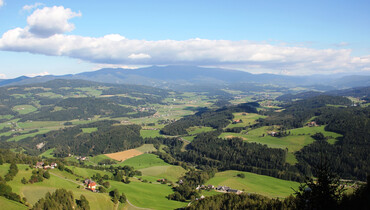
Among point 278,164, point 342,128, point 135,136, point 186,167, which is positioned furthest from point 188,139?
point 342,128

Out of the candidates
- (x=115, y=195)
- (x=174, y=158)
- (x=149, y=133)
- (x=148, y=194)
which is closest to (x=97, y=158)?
(x=174, y=158)

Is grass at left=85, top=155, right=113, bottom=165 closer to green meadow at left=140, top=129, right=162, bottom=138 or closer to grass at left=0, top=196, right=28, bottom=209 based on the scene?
green meadow at left=140, top=129, right=162, bottom=138

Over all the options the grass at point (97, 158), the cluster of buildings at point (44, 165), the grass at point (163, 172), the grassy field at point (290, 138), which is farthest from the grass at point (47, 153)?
the grassy field at point (290, 138)

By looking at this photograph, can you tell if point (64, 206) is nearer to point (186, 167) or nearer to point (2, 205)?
point (2, 205)

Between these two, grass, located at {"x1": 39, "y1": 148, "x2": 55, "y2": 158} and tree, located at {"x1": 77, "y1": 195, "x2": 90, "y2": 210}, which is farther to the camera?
grass, located at {"x1": 39, "y1": 148, "x2": 55, "y2": 158}

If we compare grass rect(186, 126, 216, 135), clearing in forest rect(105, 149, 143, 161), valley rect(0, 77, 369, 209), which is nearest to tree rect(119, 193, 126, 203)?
valley rect(0, 77, 369, 209)

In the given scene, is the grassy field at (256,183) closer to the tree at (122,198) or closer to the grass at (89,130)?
the tree at (122,198)
